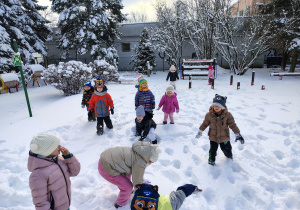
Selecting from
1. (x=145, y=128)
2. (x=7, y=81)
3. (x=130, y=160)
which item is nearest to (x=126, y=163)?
(x=130, y=160)

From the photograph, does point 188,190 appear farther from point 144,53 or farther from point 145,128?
point 144,53

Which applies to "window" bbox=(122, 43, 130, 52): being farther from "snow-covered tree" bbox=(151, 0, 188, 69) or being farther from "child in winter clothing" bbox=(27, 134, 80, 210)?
"child in winter clothing" bbox=(27, 134, 80, 210)

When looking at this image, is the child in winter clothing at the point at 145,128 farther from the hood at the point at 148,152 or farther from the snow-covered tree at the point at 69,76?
the snow-covered tree at the point at 69,76

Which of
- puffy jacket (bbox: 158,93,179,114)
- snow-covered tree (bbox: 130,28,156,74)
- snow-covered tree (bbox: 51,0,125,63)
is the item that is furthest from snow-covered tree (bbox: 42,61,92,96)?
snow-covered tree (bbox: 130,28,156,74)

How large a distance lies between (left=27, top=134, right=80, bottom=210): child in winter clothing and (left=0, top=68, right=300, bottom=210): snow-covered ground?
2.70 feet

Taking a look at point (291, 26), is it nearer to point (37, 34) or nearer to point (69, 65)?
point (69, 65)

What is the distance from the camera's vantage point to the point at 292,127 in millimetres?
5199

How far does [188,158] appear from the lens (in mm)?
4004

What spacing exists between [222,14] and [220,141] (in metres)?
15.6

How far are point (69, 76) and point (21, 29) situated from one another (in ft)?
37.3

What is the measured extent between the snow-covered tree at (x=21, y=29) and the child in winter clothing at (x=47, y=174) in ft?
45.8

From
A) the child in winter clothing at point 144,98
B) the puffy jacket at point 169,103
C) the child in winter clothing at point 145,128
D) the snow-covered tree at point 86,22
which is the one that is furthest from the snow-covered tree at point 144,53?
the child in winter clothing at point 145,128

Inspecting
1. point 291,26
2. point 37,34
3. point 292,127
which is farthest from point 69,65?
point 291,26

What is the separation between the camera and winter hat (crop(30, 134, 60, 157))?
1932 mm
